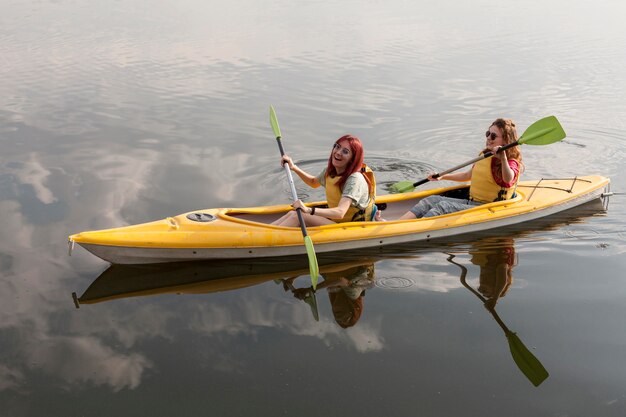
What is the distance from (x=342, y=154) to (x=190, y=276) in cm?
158

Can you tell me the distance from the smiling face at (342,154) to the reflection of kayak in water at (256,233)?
0.54 metres

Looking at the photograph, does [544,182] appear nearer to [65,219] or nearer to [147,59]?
[65,219]

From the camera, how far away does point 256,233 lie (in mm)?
5855

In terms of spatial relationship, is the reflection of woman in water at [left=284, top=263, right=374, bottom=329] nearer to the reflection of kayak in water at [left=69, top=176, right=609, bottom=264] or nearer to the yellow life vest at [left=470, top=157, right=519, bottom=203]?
the reflection of kayak in water at [left=69, top=176, right=609, bottom=264]

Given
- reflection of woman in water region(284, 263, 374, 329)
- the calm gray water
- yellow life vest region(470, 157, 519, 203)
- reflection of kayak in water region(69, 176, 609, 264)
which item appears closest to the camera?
the calm gray water

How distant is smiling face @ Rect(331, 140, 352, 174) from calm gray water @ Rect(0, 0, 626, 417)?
84 centimetres

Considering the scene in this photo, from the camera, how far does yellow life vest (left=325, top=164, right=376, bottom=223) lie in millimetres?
6012

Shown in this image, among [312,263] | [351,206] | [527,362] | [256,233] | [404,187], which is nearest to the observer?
[527,362]

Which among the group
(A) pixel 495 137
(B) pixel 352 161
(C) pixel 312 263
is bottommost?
(C) pixel 312 263

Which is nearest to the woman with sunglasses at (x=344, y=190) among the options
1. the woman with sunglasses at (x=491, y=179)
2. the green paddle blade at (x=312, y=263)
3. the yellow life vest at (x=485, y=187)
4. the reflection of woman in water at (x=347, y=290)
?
the green paddle blade at (x=312, y=263)

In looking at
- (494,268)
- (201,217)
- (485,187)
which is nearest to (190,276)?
(201,217)

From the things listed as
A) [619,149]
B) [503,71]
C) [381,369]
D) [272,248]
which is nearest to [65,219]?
[272,248]

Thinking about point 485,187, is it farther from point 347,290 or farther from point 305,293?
point 305,293

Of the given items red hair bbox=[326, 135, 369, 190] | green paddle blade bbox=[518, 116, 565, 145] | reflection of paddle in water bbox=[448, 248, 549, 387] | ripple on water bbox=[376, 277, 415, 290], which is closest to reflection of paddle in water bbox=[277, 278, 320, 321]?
ripple on water bbox=[376, 277, 415, 290]
